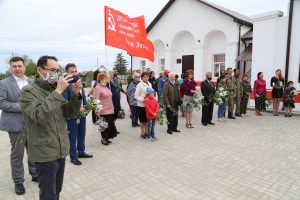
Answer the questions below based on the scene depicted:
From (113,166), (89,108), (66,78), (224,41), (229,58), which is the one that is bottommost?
(113,166)

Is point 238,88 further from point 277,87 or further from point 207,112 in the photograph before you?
point 207,112

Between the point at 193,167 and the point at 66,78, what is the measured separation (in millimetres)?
3391

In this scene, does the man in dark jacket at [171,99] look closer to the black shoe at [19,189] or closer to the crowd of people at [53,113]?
the crowd of people at [53,113]

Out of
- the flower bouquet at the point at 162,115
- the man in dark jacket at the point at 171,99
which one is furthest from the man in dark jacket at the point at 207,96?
the flower bouquet at the point at 162,115

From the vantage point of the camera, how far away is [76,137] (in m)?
5.10

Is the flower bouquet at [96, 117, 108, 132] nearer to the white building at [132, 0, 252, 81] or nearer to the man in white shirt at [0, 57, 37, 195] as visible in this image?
the man in white shirt at [0, 57, 37, 195]

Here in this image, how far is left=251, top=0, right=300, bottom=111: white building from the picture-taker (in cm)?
1063

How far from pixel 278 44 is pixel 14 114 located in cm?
1120

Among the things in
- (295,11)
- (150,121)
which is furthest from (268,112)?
(150,121)

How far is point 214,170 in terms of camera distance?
15.3 feet

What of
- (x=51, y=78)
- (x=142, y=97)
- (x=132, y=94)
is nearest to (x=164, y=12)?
(x=132, y=94)

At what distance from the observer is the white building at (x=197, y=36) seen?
1744 cm

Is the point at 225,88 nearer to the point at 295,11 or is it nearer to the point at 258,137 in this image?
the point at 258,137

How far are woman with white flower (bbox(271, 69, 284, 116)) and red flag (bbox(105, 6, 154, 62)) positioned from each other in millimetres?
5338
